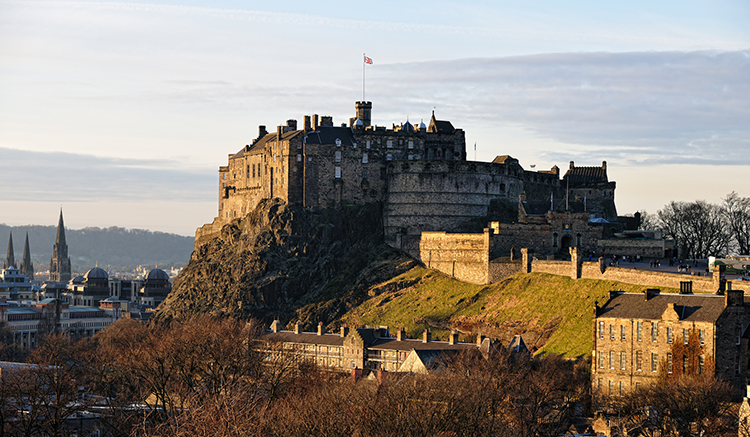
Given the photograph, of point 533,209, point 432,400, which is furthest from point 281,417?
point 533,209

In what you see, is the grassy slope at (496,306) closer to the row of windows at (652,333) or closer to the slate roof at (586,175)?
the row of windows at (652,333)

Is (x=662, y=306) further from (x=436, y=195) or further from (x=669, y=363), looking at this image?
(x=436, y=195)

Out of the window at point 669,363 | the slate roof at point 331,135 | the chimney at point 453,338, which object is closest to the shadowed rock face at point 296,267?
the slate roof at point 331,135

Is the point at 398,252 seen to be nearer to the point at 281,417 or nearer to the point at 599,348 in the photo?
the point at 599,348

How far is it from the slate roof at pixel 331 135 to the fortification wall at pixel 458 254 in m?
20.9

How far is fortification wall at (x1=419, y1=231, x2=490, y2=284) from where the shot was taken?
150250 millimetres

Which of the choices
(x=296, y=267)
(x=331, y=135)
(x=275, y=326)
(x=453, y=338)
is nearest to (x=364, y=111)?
(x=331, y=135)

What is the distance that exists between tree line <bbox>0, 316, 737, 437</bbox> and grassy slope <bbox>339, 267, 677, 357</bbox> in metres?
10.4

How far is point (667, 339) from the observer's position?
99.0 metres

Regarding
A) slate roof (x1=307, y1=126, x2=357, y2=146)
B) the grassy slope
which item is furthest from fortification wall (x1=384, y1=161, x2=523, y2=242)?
the grassy slope

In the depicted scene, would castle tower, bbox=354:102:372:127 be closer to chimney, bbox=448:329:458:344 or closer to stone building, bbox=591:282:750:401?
chimney, bbox=448:329:458:344

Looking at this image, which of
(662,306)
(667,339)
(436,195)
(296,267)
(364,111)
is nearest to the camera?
(667,339)

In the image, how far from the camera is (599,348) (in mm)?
106125

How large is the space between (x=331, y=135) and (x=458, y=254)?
102 ft
